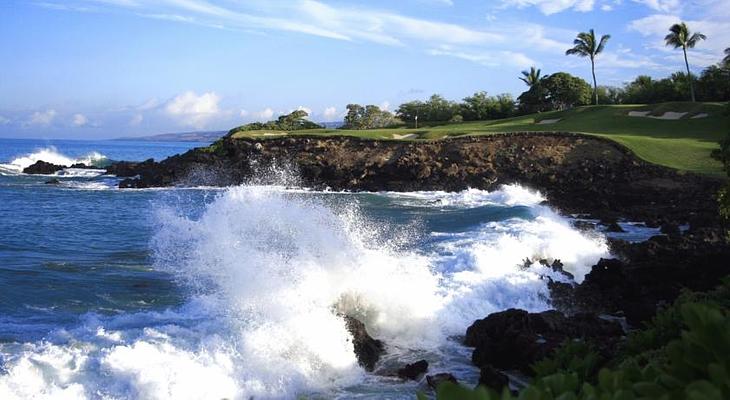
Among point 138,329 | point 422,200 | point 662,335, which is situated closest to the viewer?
point 662,335

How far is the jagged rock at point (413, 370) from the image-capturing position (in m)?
9.62

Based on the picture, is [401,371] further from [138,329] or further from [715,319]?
[715,319]

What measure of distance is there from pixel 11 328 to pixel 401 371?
271 inches

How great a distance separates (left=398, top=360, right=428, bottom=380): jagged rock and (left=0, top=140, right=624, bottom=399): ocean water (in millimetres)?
200

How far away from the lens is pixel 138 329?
1083 centimetres

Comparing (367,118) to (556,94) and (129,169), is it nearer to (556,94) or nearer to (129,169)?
(556,94)

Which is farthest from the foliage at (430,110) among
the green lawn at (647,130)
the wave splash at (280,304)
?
the wave splash at (280,304)

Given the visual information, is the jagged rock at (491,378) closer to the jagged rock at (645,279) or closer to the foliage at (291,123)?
the jagged rock at (645,279)

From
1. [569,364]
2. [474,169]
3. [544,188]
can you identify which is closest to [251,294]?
[569,364]

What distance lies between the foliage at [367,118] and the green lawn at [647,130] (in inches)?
818

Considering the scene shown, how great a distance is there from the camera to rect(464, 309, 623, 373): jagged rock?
10.0m

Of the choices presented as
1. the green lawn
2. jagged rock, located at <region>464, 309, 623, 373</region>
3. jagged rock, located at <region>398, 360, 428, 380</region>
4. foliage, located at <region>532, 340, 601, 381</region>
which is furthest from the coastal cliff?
foliage, located at <region>532, 340, 601, 381</region>

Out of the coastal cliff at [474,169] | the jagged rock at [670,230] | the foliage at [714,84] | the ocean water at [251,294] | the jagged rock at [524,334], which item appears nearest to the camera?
the ocean water at [251,294]

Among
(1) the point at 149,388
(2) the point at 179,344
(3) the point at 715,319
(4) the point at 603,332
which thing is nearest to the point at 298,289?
(2) the point at 179,344
